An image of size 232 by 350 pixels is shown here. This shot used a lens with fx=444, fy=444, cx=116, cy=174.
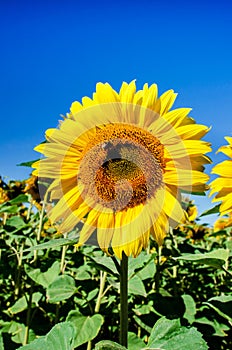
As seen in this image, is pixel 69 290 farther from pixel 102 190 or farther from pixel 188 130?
pixel 188 130

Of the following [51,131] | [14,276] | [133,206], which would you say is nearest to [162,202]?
[133,206]

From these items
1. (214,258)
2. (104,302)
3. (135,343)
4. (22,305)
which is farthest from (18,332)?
(214,258)

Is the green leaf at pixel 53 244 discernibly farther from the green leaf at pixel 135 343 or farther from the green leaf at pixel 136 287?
the green leaf at pixel 135 343

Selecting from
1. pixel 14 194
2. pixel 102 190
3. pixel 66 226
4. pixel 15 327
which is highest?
pixel 14 194

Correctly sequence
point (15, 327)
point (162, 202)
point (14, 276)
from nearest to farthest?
point (162, 202)
point (15, 327)
point (14, 276)

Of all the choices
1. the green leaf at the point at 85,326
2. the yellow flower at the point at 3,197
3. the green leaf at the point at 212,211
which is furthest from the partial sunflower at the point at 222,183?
the yellow flower at the point at 3,197

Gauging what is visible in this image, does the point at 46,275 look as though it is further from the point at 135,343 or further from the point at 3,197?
the point at 3,197

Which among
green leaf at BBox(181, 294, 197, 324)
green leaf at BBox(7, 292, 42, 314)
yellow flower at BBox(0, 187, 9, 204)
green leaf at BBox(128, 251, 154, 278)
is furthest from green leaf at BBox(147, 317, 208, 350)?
yellow flower at BBox(0, 187, 9, 204)
